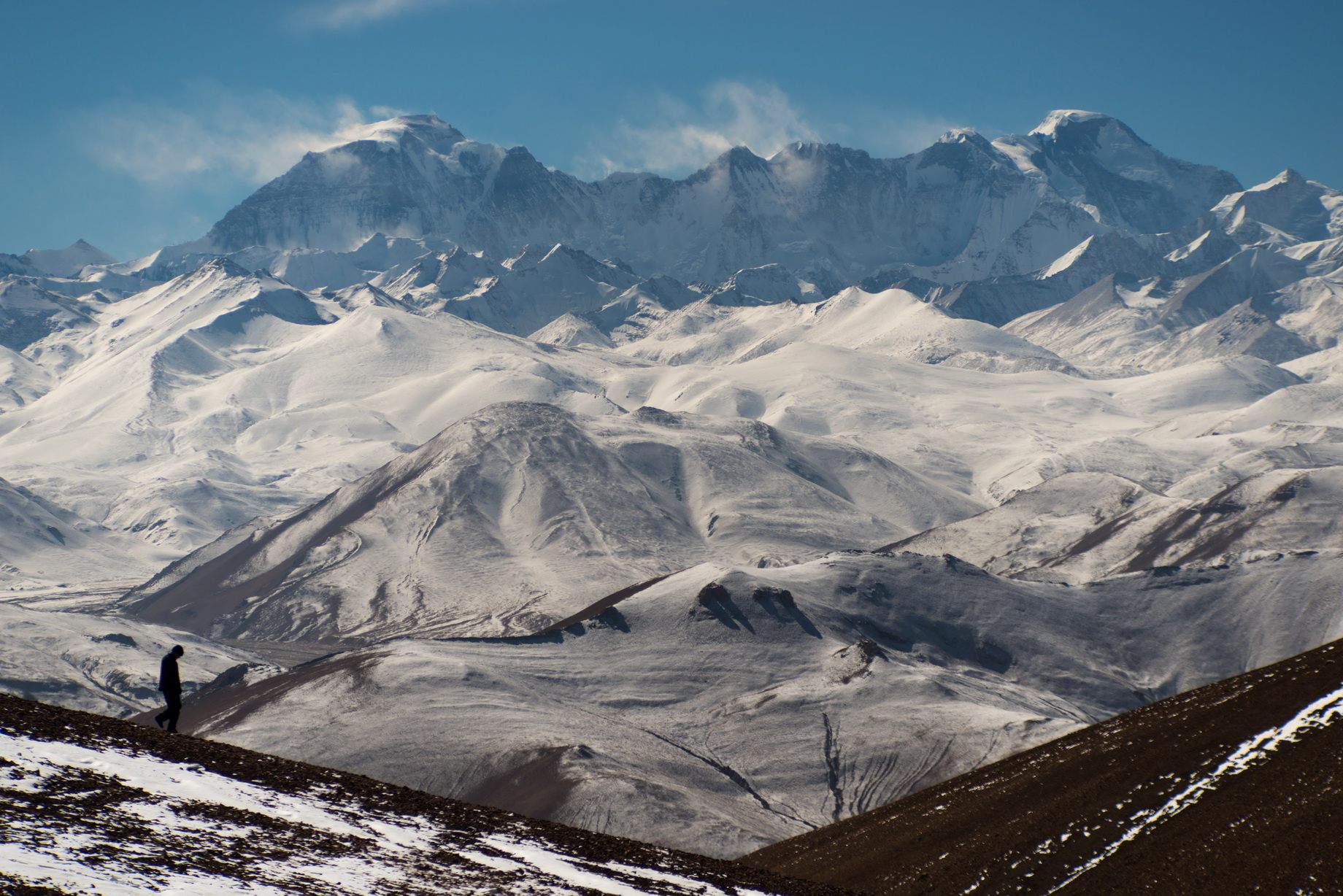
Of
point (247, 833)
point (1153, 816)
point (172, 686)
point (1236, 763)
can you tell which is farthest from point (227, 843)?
point (1236, 763)

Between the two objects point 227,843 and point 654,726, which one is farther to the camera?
point 654,726

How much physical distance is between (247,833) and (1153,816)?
3830 centimetres

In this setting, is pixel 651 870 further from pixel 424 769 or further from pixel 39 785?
pixel 424 769

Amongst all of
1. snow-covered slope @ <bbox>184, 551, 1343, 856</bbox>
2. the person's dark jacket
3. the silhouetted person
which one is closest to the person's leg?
the silhouetted person

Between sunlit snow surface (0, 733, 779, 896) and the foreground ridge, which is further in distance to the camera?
Answer: the foreground ridge

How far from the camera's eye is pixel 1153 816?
60.2 meters

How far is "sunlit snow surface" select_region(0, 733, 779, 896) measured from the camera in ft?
112

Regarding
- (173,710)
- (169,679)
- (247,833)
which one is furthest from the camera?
(173,710)

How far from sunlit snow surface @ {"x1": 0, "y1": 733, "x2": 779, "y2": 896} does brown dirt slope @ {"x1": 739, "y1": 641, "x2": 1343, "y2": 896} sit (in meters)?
18.2

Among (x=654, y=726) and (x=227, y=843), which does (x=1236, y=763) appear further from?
(x=654, y=726)

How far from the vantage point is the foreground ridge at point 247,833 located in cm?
3459

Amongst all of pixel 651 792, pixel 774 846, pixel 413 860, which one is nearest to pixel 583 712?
pixel 651 792

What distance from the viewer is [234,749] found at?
4909 centimetres

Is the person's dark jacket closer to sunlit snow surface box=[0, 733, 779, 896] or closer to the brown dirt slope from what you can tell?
sunlit snow surface box=[0, 733, 779, 896]
